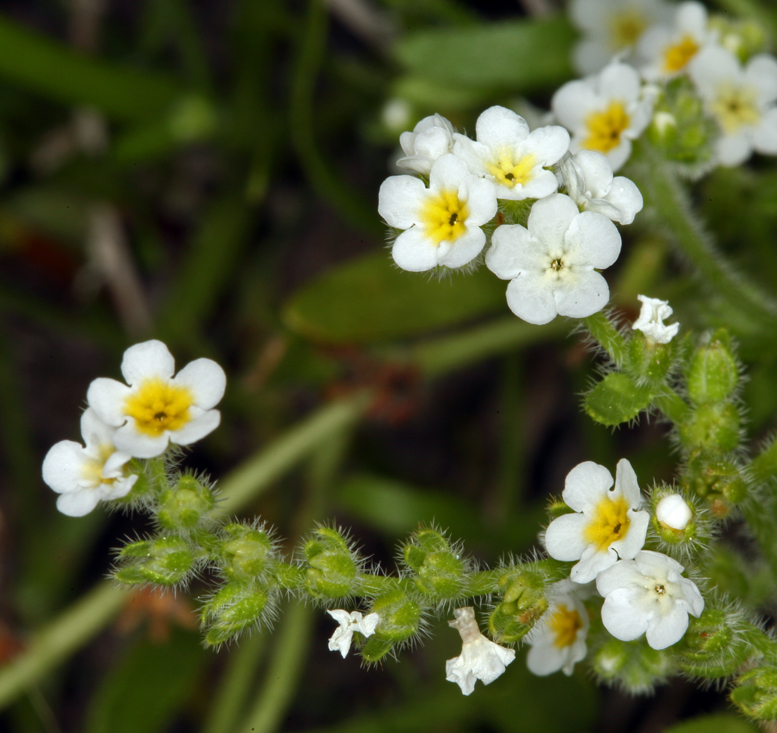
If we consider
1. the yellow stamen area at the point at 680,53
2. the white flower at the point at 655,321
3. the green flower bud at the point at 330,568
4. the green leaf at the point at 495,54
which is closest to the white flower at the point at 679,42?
the yellow stamen area at the point at 680,53

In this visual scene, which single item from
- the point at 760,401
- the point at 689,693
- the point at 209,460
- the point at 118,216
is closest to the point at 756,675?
the point at 760,401

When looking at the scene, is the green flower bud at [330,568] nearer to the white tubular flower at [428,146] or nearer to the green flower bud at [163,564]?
the green flower bud at [163,564]

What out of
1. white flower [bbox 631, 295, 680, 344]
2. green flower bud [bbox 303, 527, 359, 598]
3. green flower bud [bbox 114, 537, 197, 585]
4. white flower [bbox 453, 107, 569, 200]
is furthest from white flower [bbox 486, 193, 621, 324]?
green flower bud [bbox 114, 537, 197, 585]

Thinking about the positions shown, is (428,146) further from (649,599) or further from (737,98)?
(737,98)

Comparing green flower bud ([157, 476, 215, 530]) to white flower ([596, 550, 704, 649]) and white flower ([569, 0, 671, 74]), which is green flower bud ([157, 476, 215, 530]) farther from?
white flower ([569, 0, 671, 74])

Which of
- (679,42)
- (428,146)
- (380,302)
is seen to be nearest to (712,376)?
(428,146)

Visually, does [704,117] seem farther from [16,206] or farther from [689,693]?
[16,206]
